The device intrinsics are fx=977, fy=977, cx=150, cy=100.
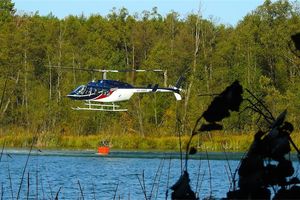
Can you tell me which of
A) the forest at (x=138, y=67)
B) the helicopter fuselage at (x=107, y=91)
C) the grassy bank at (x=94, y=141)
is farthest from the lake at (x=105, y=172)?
the forest at (x=138, y=67)

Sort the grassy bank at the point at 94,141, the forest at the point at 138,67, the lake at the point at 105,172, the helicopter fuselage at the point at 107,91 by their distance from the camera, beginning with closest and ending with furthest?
the lake at the point at 105,172, the helicopter fuselage at the point at 107,91, the grassy bank at the point at 94,141, the forest at the point at 138,67

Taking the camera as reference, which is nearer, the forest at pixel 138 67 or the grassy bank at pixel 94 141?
the grassy bank at pixel 94 141

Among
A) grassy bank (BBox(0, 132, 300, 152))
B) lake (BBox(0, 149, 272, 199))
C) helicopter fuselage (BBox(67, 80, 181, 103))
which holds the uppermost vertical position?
helicopter fuselage (BBox(67, 80, 181, 103))

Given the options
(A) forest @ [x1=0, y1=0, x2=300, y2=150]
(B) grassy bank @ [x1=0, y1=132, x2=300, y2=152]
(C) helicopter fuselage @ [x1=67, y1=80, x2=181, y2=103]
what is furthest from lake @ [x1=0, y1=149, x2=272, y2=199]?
(A) forest @ [x1=0, y1=0, x2=300, y2=150]

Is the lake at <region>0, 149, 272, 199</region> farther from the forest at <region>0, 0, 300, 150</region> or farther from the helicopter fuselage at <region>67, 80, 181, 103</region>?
the forest at <region>0, 0, 300, 150</region>

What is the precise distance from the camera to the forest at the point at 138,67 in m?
61.8

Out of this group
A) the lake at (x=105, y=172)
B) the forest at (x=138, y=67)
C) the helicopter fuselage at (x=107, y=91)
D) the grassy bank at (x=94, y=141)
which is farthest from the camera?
the forest at (x=138, y=67)

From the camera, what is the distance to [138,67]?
81.2 meters

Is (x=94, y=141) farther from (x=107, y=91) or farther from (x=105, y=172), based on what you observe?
(x=105, y=172)

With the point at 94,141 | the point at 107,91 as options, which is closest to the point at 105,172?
the point at 107,91

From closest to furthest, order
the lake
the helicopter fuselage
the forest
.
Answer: the lake → the helicopter fuselage → the forest

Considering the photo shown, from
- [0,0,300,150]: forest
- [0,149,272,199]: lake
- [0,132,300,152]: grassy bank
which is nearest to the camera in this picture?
[0,149,272,199]: lake

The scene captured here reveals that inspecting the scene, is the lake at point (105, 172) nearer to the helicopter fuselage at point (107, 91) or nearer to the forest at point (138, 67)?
the helicopter fuselage at point (107, 91)

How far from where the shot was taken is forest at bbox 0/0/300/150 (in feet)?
203
